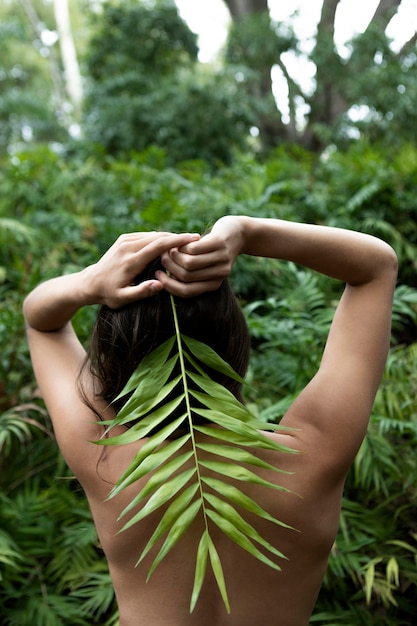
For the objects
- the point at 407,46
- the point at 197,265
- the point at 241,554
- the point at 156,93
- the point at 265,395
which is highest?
the point at 407,46

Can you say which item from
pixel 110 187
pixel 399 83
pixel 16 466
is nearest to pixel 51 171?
pixel 110 187

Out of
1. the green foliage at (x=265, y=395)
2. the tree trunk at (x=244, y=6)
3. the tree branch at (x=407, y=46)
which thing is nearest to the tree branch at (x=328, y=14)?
the tree branch at (x=407, y=46)

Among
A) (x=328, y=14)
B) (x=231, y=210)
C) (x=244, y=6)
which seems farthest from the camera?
(x=244, y=6)

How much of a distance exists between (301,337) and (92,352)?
6.46 feet

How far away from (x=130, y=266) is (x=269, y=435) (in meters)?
0.44

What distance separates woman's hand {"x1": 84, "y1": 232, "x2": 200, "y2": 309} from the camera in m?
1.20

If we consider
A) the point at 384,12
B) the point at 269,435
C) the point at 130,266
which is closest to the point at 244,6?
the point at 384,12

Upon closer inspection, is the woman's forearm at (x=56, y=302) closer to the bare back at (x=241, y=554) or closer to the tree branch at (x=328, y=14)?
the bare back at (x=241, y=554)

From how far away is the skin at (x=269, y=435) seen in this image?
1245mm

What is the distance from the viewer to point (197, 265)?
3.90 feet

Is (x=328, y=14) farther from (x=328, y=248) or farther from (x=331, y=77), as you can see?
(x=328, y=248)

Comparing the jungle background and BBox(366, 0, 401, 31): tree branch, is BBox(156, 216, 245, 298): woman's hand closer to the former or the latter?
the jungle background

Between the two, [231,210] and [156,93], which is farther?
[156,93]

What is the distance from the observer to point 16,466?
3430 millimetres
